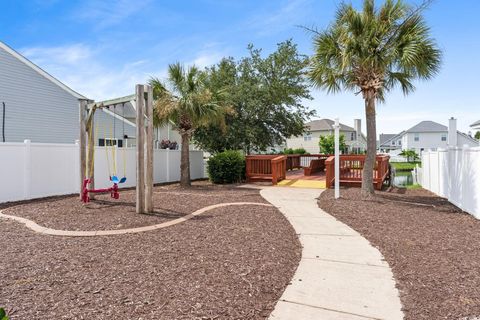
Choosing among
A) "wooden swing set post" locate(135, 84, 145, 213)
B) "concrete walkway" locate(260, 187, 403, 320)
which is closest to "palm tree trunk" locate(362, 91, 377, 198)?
"concrete walkway" locate(260, 187, 403, 320)

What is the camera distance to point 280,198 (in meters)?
9.59

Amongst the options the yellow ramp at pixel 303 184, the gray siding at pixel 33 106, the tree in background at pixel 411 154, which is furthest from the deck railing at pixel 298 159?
the tree in background at pixel 411 154

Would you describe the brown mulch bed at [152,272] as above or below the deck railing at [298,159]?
below

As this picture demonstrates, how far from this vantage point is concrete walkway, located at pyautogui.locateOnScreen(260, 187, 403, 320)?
2.96 metres

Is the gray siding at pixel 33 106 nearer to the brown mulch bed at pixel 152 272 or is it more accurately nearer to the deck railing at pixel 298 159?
the brown mulch bed at pixel 152 272

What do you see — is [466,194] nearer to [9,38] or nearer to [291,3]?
[291,3]

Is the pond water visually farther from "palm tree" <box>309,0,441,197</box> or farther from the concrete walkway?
the concrete walkway

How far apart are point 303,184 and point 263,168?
1929mm

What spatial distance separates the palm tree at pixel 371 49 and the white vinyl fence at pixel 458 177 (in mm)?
2104

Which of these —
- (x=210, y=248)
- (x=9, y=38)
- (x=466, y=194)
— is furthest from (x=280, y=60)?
(x=210, y=248)

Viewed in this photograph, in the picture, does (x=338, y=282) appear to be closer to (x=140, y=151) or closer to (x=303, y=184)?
(x=140, y=151)

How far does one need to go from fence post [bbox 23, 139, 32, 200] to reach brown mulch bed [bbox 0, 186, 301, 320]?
3703mm

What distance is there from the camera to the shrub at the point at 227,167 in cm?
1415

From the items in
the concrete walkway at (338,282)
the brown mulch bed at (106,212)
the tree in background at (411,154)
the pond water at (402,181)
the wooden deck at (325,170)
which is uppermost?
the tree in background at (411,154)
